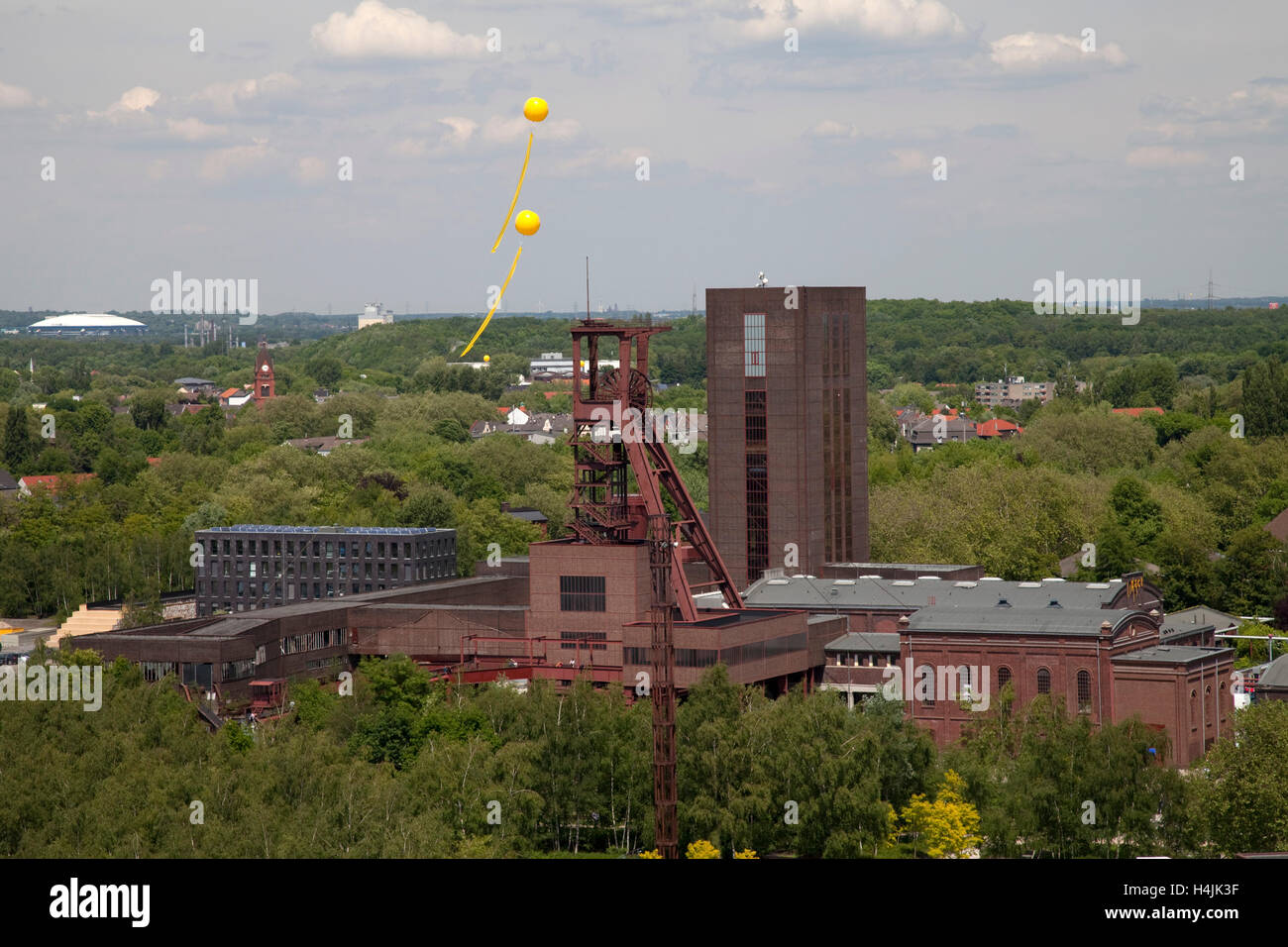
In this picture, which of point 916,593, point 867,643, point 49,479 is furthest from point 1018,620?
point 49,479

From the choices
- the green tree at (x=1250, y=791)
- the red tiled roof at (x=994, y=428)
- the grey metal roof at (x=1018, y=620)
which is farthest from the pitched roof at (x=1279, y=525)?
the red tiled roof at (x=994, y=428)

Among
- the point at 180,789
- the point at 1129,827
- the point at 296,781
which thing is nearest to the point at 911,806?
the point at 1129,827

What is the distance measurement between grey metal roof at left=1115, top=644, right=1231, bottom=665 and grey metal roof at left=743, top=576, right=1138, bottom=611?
3.41 metres

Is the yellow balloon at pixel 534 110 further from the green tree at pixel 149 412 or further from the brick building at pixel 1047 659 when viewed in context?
the green tree at pixel 149 412

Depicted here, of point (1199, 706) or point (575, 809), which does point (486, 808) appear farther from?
point (1199, 706)

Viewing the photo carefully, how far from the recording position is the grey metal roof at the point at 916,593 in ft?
233

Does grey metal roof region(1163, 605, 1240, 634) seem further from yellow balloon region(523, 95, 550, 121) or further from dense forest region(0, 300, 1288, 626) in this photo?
yellow balloon region(523, 95, 550, 121)

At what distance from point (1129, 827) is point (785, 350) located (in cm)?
4799

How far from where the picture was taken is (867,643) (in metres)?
72.5

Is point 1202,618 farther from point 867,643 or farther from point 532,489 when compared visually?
point 532,489

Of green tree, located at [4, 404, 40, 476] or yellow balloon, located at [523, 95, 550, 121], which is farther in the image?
green tree, located at [4, 404, 40, 476]

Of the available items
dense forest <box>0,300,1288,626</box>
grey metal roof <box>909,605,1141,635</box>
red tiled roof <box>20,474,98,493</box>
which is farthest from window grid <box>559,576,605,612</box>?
red tiled roof <box>20,474,98,493</box>

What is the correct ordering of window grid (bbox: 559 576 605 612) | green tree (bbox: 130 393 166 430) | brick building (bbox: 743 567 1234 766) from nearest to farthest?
1. brick building (bbox: 743 567 1234 766)
2. window grid (bbox: 559 576 605 612)
3. green tree (bbox: 130 393 166 430)

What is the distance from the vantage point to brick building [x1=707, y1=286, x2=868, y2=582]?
90.8 metres
